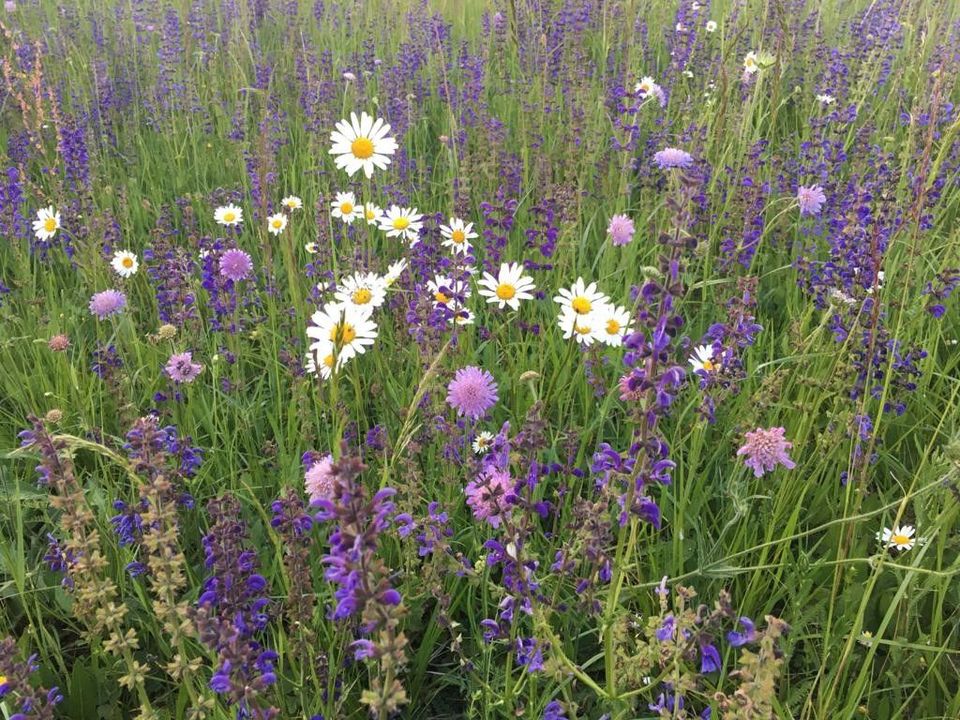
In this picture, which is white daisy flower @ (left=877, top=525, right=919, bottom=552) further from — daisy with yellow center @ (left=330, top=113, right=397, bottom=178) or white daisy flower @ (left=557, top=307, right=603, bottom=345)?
daisy with yellow center @ (left=330, top=113, right=397, bottom=178)

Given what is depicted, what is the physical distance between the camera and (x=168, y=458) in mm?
1855

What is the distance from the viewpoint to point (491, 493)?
1.32m

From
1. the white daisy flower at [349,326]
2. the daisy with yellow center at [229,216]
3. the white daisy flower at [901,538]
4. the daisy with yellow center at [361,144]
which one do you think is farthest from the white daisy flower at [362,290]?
the white daisy flower at [901,538]

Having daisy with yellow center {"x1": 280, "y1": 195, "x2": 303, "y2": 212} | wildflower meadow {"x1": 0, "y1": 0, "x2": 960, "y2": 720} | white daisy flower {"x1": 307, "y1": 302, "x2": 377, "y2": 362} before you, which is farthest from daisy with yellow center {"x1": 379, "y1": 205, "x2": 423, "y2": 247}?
white daisy flower {"x1": 307, "y1": 302, "x2": 377, "y2": 362}

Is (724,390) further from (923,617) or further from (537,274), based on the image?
(537,274)

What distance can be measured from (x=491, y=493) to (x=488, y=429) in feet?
3.08

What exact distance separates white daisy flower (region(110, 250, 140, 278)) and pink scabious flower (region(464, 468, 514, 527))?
1979mm

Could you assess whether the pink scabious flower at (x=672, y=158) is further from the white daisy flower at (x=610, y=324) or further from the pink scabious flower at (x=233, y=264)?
the pink scabious flower at (x=233, y=264)

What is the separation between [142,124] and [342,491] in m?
4.90

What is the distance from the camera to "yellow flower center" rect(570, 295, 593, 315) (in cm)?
225

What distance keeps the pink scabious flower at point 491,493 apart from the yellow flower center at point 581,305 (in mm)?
857

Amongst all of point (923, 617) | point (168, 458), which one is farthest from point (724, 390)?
point (168, 458)

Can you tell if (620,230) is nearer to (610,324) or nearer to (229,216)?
(610,324)

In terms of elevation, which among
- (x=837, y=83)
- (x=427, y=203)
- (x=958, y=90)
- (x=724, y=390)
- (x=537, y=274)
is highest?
(x=958, y=90)
